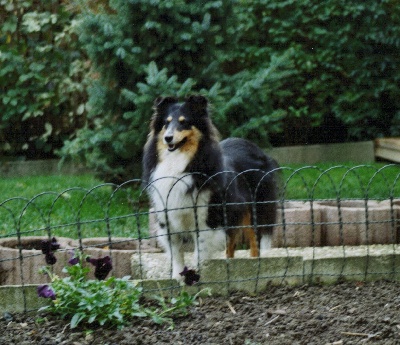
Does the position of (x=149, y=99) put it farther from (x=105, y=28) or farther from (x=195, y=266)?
(x=195, y=266)

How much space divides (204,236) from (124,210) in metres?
2.54

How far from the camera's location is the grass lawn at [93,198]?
19.5ft

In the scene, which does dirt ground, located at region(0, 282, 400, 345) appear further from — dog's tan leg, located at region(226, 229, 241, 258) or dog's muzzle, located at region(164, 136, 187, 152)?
dog's muzzle, located at region(164, 136, 187, 152)

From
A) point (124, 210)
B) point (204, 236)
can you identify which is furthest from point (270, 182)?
point (124, 210)

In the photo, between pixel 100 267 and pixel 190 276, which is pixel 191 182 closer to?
pixel 190 276

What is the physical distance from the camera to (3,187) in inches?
334

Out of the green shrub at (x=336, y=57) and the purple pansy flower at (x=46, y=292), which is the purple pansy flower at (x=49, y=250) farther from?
the green shrub at (x=336, y=57)

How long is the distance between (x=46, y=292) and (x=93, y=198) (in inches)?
161

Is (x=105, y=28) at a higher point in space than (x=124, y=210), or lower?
higher

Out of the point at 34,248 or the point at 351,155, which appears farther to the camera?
the point at 351,155

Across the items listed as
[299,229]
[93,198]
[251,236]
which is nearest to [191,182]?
[251,236]

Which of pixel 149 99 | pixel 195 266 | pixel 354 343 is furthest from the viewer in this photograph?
pixel 149 99

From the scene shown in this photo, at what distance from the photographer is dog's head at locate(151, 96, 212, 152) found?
4.65 meters

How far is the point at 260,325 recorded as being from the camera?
354 cm
